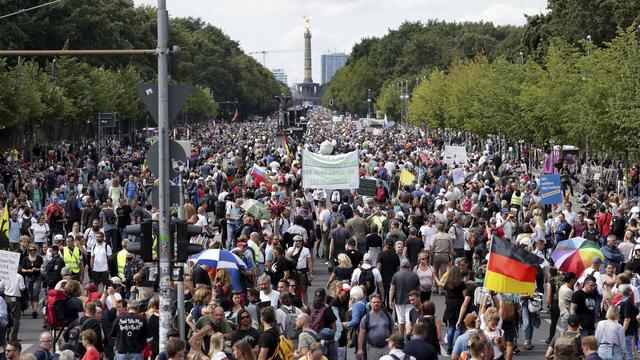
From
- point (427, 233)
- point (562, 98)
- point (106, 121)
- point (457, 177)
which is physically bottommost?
point (427, 233)

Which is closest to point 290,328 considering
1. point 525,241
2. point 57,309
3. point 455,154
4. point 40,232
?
point 57,309

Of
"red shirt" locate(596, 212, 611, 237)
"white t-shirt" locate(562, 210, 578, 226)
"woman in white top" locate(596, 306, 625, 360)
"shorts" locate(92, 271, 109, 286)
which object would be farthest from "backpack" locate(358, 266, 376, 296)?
"red shirt" locate(596, 212, 611, 237)

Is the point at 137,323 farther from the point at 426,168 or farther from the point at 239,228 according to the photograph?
the point at 426,168

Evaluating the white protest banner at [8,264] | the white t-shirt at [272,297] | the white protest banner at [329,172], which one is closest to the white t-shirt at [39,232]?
the white protest banner at [8,264]

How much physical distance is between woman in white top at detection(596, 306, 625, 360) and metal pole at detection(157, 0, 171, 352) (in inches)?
188

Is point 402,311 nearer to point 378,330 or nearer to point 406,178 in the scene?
point 378,330

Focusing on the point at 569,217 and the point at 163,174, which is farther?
the point at 569,217

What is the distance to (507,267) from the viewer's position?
56.4 feet

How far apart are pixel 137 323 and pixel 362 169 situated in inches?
1225

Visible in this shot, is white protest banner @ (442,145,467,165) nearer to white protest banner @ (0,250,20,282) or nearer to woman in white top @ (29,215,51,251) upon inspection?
woman in white top @ (29,215,51,251)

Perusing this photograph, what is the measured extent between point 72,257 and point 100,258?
2.69ft

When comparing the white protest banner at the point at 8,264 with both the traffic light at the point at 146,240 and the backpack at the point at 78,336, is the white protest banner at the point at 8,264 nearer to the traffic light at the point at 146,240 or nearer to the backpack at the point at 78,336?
the backpack at the point at 78,336

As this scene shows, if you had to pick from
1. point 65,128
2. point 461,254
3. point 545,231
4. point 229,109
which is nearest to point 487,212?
point 545,231

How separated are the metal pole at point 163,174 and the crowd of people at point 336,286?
48 centimetres
